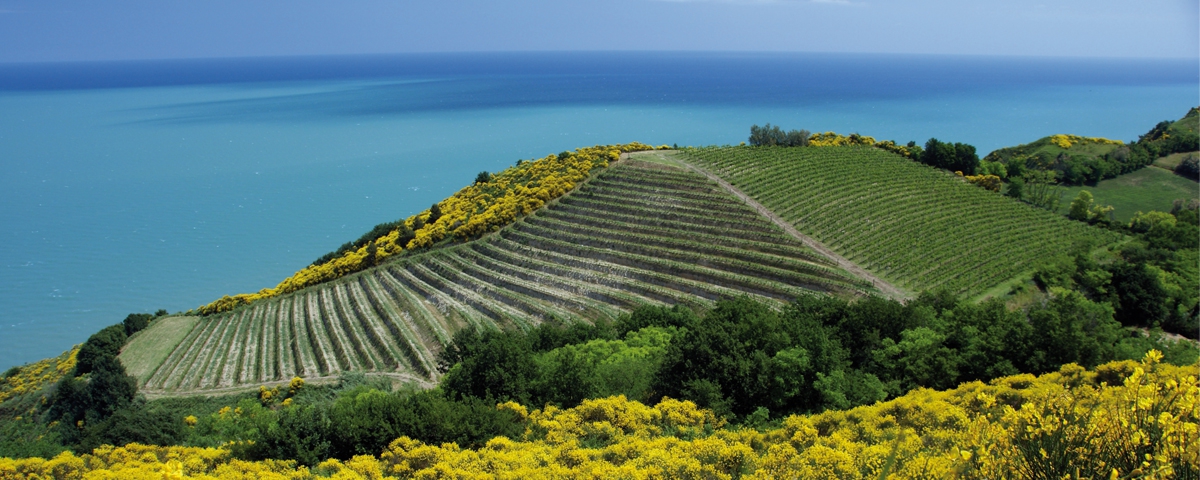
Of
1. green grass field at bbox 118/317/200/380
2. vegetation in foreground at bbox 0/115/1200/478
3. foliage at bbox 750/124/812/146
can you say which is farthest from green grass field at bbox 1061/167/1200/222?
green grass field at bbox 118/317/200/380

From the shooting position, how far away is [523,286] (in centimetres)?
3641

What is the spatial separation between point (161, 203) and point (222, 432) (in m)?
70.3

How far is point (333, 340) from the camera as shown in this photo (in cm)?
3372

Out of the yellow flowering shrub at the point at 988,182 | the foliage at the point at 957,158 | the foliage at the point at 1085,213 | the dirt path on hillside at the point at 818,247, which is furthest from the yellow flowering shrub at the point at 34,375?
the foliage at the point at 1085,213

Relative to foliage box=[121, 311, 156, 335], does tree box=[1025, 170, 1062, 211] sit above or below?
above

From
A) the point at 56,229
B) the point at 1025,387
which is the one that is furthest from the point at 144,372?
the point at 56,229

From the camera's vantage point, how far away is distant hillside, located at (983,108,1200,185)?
53.4m

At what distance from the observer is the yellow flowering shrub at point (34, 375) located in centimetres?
3603

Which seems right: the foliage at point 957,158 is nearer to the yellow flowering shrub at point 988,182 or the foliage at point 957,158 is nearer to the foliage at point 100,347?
the yellow flowering shrub at point 988,182

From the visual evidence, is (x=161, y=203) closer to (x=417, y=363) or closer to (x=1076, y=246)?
(x=417, y=363)

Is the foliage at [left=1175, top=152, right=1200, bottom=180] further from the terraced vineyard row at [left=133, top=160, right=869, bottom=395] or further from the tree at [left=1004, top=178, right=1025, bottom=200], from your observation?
the terraced vineyard row at [left=133, top=160, right=869, bottom=395]

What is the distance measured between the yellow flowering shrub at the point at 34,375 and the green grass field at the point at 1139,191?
69973mm

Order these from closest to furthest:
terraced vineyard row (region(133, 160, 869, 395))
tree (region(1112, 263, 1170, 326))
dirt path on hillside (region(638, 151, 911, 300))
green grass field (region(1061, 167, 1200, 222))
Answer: tree (region(1112, 263, 1170, 326)) → dirt path on hillside (region(638, 151, 911, 300)) → terraced vineyard row (region(133, 160, 869, 395)) → green grass field (region(1061, 167, 1200, 222))

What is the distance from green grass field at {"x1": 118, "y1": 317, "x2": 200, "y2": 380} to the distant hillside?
204 feet
